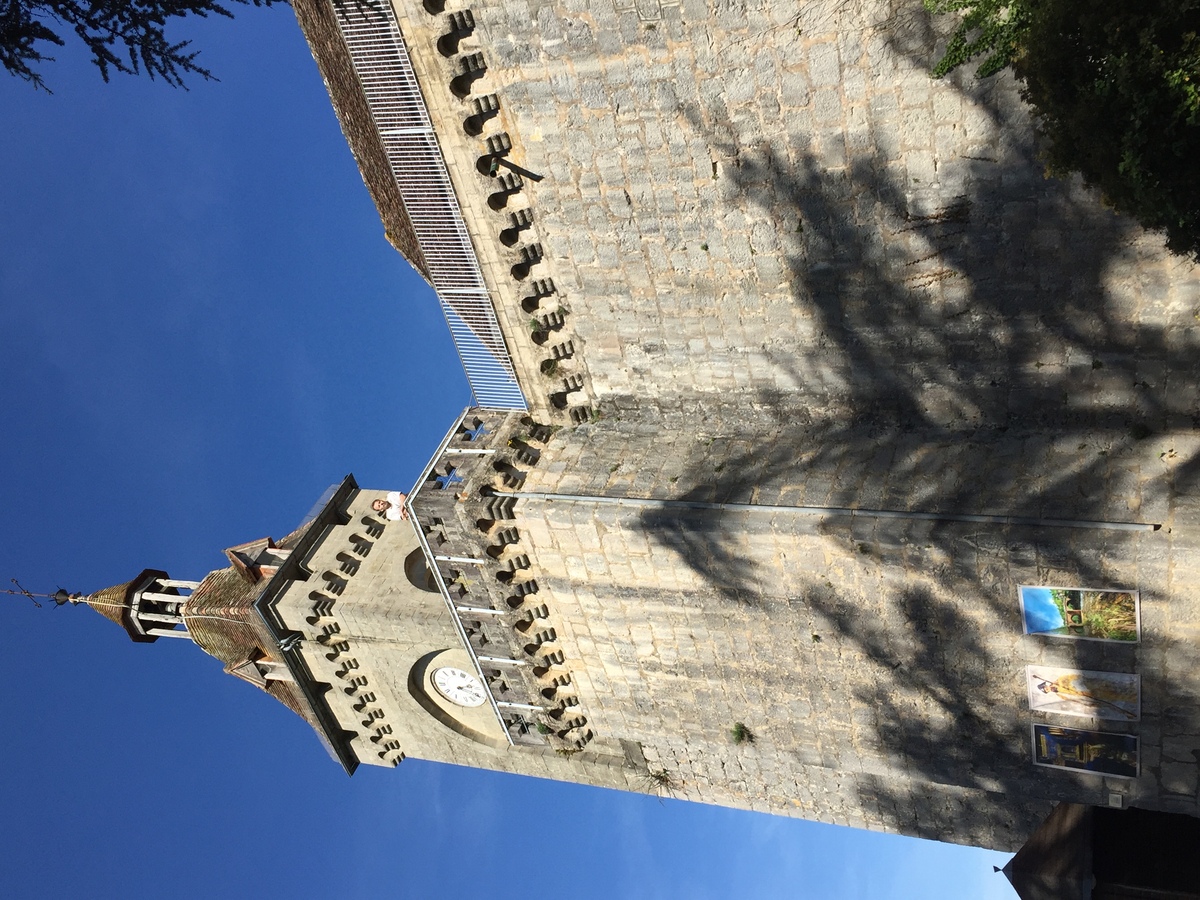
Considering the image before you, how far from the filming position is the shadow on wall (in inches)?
333

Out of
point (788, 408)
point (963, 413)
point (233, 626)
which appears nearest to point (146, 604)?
point (233, 626)

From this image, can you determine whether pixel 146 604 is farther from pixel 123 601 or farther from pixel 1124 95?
pixel 1124 95

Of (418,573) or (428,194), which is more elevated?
(428,194)

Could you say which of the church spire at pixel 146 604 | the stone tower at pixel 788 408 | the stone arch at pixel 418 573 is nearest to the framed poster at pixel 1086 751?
the stone tower at pixel 788 408

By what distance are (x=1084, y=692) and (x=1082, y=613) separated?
37.1 inches

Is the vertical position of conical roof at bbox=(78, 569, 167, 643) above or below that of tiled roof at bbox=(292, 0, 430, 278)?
below

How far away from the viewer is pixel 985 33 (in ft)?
24.8

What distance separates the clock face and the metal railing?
472 cm

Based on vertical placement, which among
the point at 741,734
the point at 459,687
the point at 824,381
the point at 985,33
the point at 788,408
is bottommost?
the point at 459,687

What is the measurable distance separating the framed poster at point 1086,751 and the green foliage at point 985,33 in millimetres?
6198

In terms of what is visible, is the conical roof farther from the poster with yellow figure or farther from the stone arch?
the poster with yellow figure

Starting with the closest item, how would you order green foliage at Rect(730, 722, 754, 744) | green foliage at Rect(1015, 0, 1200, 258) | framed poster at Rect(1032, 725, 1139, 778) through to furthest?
1. green foliage at Rect(1015, 0, 1200, 258)
2. framed poster at Rect(1032, 725, 1139, 778)
3. green foliage at Rect(730, 722, 754, 744)

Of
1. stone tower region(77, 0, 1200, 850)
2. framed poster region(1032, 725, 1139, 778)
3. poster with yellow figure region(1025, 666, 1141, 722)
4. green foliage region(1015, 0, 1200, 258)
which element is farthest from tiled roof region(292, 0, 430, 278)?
framed poster region(1032, 725, 1139, 778)

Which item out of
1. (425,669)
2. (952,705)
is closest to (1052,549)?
(952,705)
